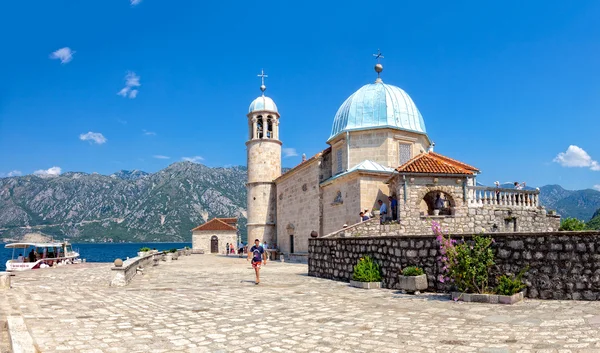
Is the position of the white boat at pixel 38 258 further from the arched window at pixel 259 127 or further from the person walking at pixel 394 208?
the person walking at pixel 394 208

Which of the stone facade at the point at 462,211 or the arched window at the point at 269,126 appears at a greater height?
the arched window at the point at 269,126

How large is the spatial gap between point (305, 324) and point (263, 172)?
106 ft

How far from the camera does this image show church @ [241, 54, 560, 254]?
2058 centimetres

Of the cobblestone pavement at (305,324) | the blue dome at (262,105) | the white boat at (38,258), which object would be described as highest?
the blue dome at (262,105)

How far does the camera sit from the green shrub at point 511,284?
859 centimetres

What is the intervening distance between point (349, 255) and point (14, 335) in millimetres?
9517

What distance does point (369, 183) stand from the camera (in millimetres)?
23953

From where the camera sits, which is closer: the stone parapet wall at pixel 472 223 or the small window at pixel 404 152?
the stone parapet wall at pixel 472 223

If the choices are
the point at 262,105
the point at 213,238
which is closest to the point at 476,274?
the point at 262,105

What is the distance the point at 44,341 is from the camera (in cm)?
633

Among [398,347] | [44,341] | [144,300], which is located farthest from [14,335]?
[398,347]

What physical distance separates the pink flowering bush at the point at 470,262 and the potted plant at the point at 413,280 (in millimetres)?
854

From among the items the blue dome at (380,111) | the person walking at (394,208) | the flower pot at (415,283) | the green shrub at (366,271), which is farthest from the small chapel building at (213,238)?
the flower pot at (415,283)

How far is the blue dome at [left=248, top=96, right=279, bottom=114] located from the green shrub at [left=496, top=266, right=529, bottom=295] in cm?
3247
